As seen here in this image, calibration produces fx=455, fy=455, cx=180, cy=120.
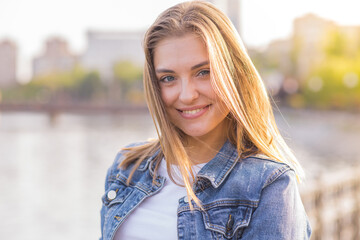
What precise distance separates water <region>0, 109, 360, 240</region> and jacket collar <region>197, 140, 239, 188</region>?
8.4 inches

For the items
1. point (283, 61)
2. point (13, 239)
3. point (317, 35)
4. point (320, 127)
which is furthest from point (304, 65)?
point (13, 239)

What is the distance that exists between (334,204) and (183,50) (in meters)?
3.44

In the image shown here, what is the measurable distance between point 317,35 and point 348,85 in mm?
21007

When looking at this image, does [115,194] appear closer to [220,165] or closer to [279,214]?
[220,165]

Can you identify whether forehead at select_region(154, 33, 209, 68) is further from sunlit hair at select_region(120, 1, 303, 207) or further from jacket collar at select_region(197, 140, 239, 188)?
jacket collar at select_region(197, 140, 239, 188)

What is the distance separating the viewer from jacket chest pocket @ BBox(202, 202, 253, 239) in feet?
3.14

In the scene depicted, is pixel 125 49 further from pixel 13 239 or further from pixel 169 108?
pixel 169 108

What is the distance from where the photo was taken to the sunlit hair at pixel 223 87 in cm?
100

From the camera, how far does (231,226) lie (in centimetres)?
97

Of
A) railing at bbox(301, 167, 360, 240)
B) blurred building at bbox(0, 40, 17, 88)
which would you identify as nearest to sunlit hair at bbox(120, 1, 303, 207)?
railing at bbox(301, 167, 360, 240)

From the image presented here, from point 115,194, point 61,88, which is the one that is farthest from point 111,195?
point 61,88

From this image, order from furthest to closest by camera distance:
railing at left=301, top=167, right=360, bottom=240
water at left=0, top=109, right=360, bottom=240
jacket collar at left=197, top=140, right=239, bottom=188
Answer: water at left=0, top=109, right=360, bottom=240
railing at left=301, top=167, right=360, bottom=240
jacket collar at left=197, top=140, right=239, bottom=188

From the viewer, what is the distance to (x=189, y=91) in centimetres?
104

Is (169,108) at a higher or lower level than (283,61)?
lower
